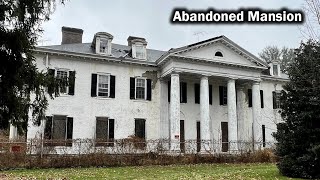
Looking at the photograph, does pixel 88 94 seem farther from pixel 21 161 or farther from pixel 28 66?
pixel 28 66

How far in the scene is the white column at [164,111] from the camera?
95.3 ft

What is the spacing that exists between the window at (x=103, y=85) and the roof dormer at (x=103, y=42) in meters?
1.94

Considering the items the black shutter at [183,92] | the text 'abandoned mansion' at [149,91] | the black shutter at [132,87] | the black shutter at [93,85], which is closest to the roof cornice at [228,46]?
the text 'abandoned mansion' at [149,91]

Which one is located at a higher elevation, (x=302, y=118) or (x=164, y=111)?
(x=164, y=111)

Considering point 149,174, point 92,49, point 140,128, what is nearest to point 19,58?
point 149,174

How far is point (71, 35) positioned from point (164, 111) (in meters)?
10.4

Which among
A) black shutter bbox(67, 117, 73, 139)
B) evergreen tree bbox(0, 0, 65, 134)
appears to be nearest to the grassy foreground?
evergreen tree bbox(0, 0, 65, 134)

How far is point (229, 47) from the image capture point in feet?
98.8

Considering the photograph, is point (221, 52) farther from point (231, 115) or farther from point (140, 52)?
point (140, 52)

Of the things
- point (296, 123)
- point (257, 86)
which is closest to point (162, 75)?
point (257, 86)

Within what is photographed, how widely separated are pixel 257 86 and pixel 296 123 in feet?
56.5

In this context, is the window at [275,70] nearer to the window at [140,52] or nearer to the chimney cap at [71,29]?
the window at [140,52]

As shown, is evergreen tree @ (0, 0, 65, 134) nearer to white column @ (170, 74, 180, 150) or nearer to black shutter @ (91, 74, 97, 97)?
black shutter @ (91, 74, 97, 97)

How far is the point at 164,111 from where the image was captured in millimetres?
29406
